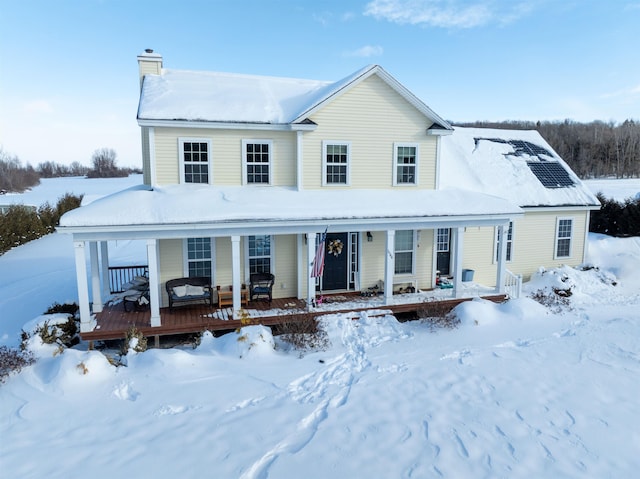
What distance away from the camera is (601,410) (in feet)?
23.4

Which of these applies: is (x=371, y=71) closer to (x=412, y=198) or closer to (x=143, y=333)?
(x=412, y=198)

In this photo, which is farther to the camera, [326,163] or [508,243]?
[508,243]

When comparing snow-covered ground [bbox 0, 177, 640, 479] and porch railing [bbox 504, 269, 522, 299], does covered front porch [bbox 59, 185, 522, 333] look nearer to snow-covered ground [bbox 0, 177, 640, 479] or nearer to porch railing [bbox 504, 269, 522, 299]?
porch railing [bbox 504, 269, 522, 299]

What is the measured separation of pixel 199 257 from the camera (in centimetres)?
1191

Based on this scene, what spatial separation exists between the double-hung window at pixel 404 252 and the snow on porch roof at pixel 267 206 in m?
1.41

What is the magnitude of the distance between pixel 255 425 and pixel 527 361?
614 cm

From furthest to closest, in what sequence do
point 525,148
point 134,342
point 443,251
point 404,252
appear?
point 525,148
point 443,251
point 404,252
point 134,342

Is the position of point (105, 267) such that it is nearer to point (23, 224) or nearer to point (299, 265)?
point (299, 265)

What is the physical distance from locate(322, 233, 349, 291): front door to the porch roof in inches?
58.5

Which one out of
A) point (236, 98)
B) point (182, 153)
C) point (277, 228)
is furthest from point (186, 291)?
point (236, 98)

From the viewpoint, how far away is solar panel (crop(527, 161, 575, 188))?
16.6 metres

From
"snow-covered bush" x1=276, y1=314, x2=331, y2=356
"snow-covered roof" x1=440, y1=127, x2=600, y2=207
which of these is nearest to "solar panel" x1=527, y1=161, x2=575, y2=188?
"snow-covered roof" x1=440, y1=127, x2=600, y2=207

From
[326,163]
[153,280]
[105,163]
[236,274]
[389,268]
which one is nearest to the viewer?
[153,280]

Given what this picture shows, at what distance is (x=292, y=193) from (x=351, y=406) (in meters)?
6.81
